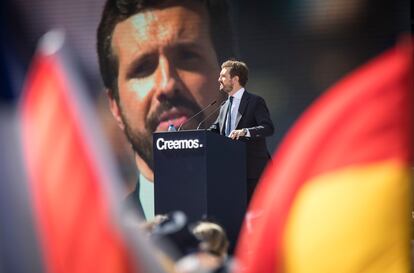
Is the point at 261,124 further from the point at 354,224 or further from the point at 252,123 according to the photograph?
the point at 354,224

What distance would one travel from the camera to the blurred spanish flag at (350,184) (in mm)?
2955

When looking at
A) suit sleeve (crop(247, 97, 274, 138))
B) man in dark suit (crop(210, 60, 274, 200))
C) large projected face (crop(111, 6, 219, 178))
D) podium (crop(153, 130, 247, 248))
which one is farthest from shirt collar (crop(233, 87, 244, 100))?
large projected face (crop(111, 6, 219, 178))

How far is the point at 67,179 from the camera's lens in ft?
9.05

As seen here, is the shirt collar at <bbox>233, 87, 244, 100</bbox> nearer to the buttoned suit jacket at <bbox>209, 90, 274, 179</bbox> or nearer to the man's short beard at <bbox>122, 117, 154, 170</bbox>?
the buttoned suit jacket at <bbox>209, 90, 274, 179</bbox>

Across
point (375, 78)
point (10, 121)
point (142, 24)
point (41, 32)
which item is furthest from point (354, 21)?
point (10, 121)

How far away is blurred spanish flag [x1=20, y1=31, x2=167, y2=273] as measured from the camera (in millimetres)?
2678

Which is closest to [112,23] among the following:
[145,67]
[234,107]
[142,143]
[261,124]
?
[145,67]

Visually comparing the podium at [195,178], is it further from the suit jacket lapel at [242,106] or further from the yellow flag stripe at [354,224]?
the yellow flag stripe at [354,224]

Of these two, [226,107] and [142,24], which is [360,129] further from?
[142,24]

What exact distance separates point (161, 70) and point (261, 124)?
8.98ft

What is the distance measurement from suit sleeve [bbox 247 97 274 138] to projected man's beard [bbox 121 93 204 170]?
2.45m

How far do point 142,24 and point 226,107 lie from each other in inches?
114

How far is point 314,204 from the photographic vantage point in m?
3.15

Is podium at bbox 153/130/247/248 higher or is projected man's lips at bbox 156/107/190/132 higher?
podium at bbox 153/130/247/248
